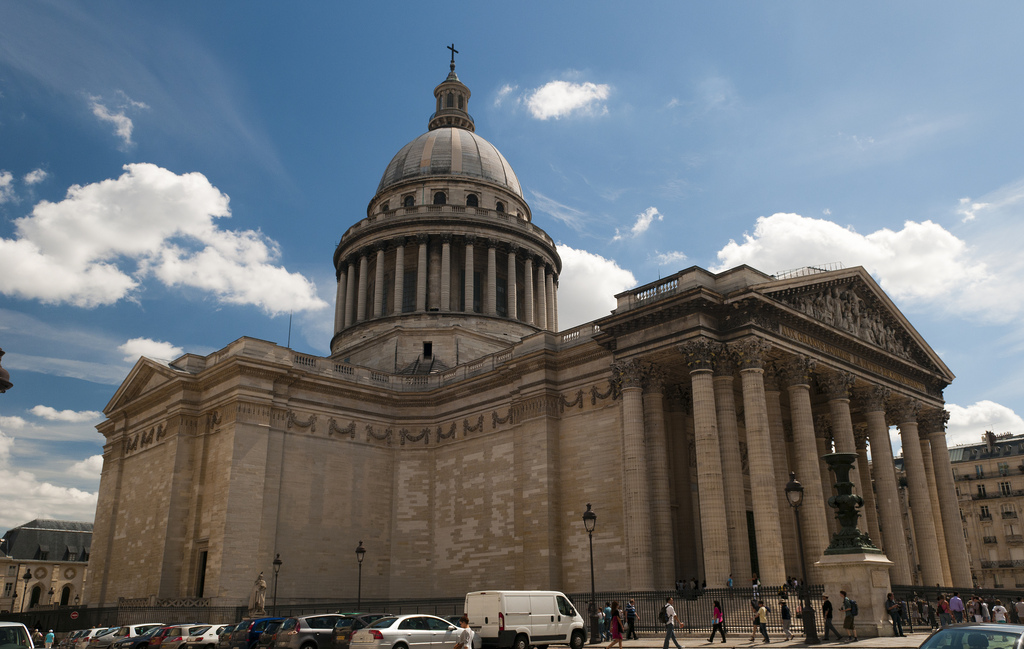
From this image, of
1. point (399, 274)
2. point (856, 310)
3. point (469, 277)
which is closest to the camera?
point (856, 310)

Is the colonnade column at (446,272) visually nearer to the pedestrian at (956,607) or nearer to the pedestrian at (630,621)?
the pedestrian at (630,621)

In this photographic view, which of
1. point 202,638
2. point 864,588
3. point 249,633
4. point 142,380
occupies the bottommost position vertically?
point 202,638

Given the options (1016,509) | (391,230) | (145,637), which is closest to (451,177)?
(391,230)

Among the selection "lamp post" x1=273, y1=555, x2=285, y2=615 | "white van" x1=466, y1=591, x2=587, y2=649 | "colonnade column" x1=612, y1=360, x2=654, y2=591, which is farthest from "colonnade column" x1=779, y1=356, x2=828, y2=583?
"lamp post" x1=273, y1=555, x2=285, y2=615

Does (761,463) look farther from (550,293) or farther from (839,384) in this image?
(550,293)

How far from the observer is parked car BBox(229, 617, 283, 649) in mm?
26016

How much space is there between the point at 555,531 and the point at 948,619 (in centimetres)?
1633

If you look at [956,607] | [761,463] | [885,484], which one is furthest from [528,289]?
[956,607]

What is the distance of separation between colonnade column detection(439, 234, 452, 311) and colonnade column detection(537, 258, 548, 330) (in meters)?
7.16

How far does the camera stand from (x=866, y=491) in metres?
42.7

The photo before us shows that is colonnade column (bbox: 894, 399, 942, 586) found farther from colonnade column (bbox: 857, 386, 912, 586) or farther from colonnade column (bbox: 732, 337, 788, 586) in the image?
colonnade column (bbox: 732, 337, 788, 586)

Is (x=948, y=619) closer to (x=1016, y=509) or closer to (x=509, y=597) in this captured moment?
(x=509, y=597)

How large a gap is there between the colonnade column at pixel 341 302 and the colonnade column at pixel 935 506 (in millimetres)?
39318

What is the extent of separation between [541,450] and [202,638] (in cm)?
1704
